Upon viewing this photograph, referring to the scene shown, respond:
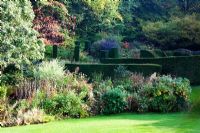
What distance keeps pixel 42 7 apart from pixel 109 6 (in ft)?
32.7

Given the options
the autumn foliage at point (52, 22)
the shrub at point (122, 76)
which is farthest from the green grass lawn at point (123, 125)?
the autumn foliage at point (52, 22)

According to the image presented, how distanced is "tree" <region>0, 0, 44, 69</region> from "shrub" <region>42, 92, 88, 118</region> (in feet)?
7.79

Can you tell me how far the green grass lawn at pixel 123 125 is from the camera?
12344mm

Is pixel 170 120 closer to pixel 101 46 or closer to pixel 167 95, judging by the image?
pixel 167 95

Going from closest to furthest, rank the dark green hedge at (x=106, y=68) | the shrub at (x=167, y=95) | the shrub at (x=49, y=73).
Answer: the shrub at (x=167, y=95) < the shrub at (x=49, y=73) < the dark green hedge at (x=106, y=68)

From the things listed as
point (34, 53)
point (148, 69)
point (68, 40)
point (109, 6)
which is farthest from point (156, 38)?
point (34, 53)

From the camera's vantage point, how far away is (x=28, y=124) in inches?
559

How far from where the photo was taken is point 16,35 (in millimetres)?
16953

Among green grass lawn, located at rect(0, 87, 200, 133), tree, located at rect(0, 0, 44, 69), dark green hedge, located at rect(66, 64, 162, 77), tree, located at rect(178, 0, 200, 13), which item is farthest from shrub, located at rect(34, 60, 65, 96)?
tree, located at rect(178, 0, 200, 13)

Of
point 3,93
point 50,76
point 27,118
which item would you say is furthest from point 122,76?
point 27,118

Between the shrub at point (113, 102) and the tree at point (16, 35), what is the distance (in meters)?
3.28

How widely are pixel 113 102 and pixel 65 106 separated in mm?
1762

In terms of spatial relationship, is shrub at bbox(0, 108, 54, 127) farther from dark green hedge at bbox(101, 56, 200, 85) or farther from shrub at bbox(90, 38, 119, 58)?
shrub at bbox(90, 38, 119, 58)

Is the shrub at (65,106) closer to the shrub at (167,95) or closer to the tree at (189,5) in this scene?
the shrub at (167,95)
